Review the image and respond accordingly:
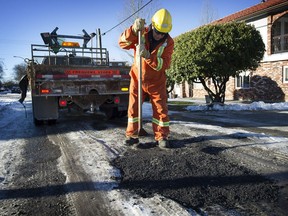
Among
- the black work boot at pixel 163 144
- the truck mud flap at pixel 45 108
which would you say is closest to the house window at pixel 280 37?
the truck mud flap at pixel 45 108

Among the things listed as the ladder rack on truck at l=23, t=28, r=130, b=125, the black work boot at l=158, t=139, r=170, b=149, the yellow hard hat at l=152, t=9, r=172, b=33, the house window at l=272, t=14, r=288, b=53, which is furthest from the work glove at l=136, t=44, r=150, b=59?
the house window at l=272, t=14, r=288, b=53

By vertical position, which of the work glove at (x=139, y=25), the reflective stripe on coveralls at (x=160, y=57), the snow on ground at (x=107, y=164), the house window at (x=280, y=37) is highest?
the house window at (x=280, y=37)

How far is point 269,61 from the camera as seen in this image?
18219 millimetres

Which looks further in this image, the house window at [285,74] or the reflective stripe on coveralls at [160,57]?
the house window at [285,74]

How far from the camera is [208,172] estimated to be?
3092 mm

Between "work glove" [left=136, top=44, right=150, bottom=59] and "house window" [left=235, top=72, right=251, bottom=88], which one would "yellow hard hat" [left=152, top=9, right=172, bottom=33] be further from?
"house window" [left=235, top=72, right=251, bottom=88]

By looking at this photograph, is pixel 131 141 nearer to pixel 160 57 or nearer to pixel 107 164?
pixel 107 164

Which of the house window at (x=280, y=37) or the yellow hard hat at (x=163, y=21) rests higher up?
the house window at (x=280, y=37)

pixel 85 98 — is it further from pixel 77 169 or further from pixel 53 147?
pixel 77 169

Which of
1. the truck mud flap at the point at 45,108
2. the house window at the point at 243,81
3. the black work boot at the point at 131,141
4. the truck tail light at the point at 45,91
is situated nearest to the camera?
the black work boot at the point at 131,141

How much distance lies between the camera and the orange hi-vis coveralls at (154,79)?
4336mm

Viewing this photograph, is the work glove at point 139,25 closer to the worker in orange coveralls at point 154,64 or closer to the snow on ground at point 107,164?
the worker in orange coveralls at point 154,64

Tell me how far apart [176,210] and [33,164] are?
2.19 m

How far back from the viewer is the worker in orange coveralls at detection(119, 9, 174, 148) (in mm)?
4207
